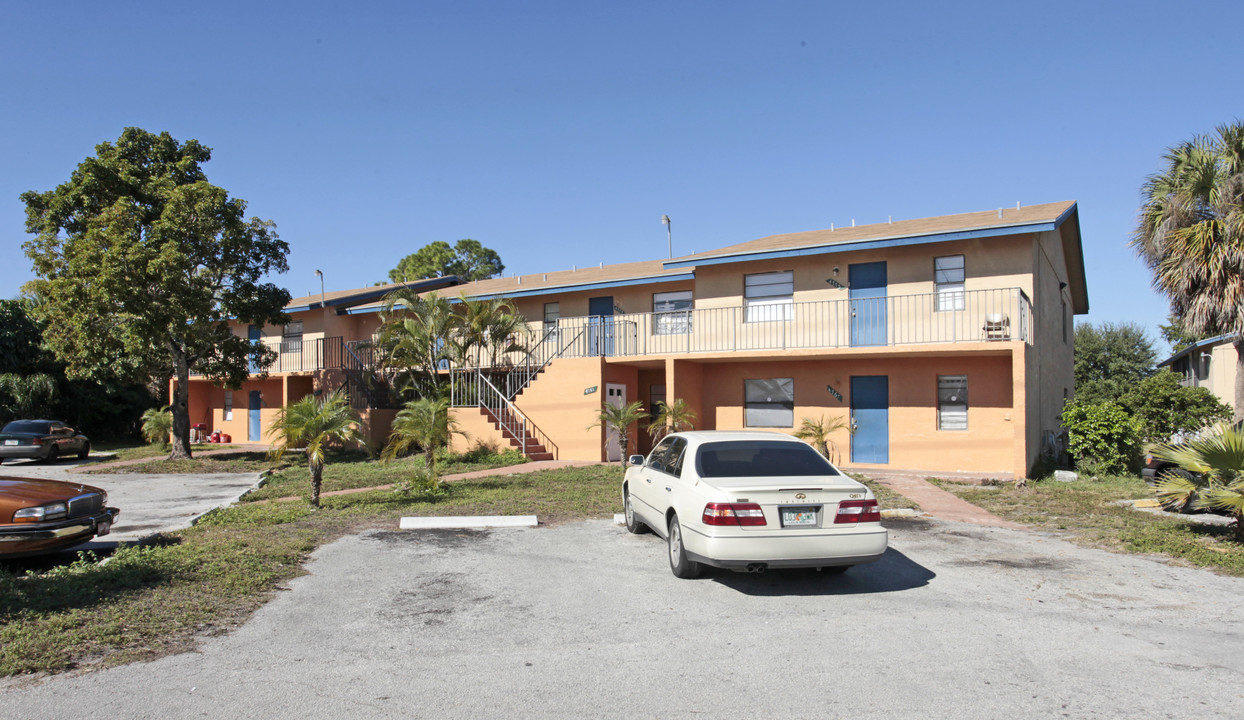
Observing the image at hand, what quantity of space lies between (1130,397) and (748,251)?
9.02 m

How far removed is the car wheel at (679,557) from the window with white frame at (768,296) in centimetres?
1225

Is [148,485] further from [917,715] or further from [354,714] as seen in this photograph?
[917,715]

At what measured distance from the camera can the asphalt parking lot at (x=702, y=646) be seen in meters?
4.39

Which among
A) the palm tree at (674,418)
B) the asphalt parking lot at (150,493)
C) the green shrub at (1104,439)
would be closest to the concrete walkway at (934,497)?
the green shrub at (1104,439)

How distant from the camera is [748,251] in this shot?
62.0 feet

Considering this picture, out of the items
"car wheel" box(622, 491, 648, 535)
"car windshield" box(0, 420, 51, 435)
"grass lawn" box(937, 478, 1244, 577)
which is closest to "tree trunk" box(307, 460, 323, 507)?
"car wheel" box(622, 491, 648, 535)

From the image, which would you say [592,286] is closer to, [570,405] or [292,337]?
[570,405]

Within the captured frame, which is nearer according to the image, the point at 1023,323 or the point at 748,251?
the point at 1023,323

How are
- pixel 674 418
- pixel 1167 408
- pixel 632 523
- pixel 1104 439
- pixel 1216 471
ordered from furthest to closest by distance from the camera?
pixel 674 418, pixel 1167 408, pixel 1104 439, pixel 632 523, pixel 1216 471

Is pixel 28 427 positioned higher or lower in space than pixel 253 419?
higher

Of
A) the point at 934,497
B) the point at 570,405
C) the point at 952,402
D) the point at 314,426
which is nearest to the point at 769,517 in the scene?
the point at 314,426

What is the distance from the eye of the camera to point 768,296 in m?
19.5

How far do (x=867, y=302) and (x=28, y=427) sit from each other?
23.4 m

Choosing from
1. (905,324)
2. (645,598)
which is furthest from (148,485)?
(905,324)
